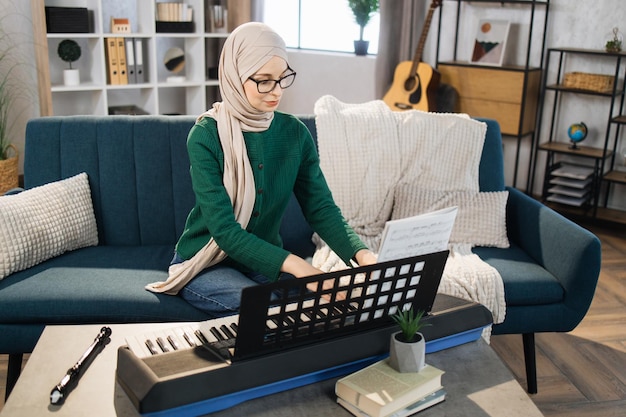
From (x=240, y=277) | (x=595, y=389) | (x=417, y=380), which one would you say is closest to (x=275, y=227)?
(x=240, y=277)

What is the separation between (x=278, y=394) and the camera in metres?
1.35

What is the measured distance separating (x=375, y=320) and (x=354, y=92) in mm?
4023

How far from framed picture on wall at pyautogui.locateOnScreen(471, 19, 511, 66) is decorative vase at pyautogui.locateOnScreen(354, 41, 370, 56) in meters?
0.89

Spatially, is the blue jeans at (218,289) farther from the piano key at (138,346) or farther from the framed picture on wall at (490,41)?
the framed picture on wall at (490,41)

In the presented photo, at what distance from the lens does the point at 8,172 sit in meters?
4.29

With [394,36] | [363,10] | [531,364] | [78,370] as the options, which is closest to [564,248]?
[531,364]

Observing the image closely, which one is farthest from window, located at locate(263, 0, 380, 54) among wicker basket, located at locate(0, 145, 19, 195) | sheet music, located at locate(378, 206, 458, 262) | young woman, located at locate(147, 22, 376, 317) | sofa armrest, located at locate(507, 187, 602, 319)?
sheet music, located at locate(378, 206, 458, 262)

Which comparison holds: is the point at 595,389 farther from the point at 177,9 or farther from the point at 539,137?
the point at 177,9

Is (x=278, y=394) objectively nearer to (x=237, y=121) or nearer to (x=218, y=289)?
(x=218, y=289)

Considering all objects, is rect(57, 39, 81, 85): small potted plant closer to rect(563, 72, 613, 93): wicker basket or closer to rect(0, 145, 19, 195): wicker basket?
rect(0, 145, 19, 195): wicker basket

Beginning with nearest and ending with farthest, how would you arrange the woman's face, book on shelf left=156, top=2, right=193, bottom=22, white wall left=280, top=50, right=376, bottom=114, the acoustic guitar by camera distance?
the woman's face, the acoustic guitar, book on shelf left=156, top=2, right=193, bottom=22, white wall left=280, top=50, right=376, bottom=114

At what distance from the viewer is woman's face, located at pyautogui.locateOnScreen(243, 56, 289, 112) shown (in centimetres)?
183

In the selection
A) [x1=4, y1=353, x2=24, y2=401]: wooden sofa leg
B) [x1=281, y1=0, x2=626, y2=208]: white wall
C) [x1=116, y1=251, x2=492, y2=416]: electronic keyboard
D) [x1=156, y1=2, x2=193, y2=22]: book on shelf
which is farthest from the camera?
[x1=156, y1=2, x2=193, y2=22]: book on shelf

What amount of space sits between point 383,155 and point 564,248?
77cm
